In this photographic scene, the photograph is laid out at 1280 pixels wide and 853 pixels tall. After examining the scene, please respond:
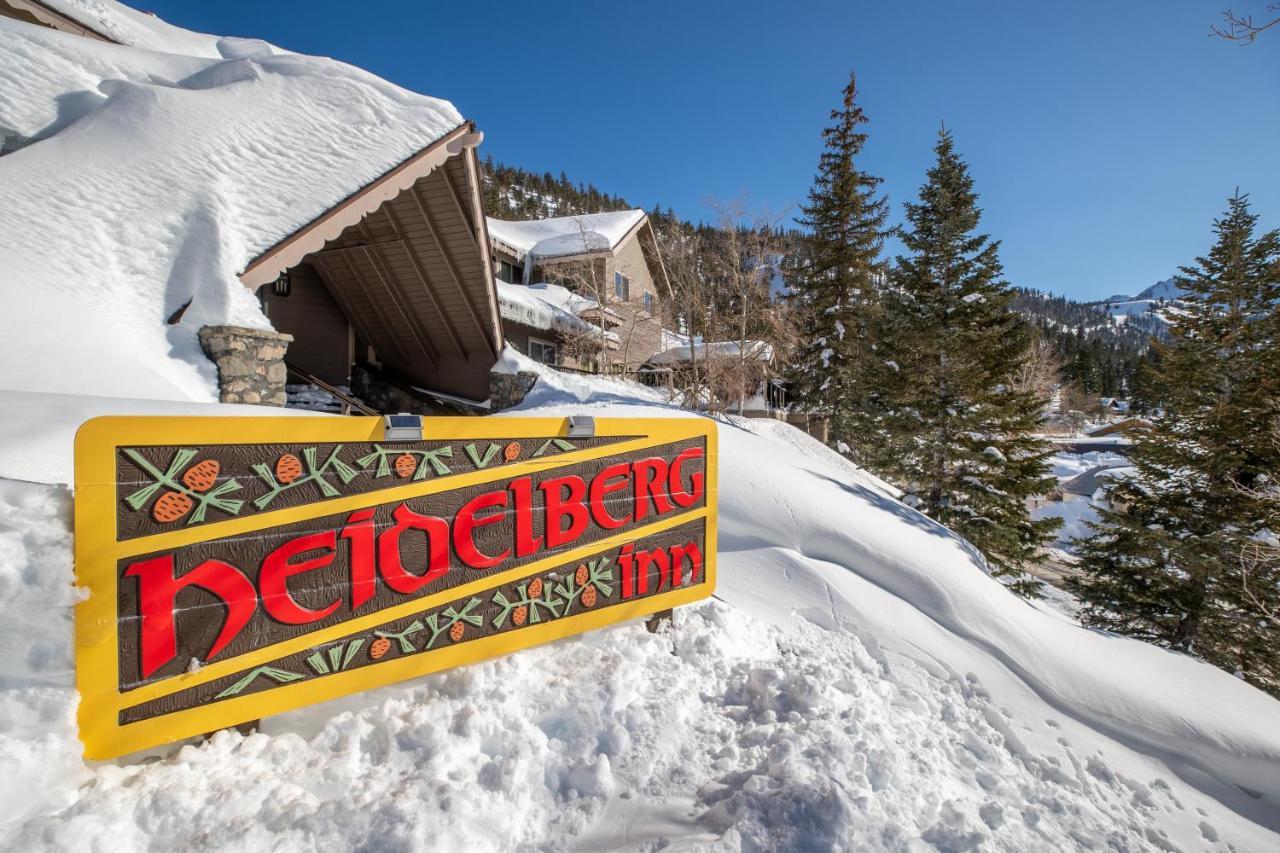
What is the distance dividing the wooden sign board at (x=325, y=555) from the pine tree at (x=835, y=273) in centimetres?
1870

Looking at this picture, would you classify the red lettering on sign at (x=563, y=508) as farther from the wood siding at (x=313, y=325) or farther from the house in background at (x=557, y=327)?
the house in background at (x=557, y=327)

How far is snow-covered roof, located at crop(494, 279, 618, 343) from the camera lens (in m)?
17.8

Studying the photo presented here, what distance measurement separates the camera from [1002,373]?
452 inches

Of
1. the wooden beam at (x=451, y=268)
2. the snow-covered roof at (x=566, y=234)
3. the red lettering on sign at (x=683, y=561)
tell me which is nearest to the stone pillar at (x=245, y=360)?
the wooden beam at (x=451, y=268)

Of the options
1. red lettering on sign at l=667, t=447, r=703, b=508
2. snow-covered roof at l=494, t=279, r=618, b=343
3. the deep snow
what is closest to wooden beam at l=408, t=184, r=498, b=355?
snow-covered roof at l=494, t=279, r=618, b=343

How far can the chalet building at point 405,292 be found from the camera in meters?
9.80

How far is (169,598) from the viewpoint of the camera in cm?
206

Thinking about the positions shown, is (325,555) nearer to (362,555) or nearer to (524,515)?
(362,555)

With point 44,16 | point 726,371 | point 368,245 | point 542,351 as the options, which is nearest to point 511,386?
point 368,245

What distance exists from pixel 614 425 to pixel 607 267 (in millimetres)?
21689

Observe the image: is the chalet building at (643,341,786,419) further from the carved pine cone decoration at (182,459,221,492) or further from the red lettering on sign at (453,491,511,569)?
the carved pine cone decoration at (182,459,221,492)

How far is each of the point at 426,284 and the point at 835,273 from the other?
17.0 m

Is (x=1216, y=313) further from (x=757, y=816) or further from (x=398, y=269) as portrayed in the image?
(x=398, y=269)

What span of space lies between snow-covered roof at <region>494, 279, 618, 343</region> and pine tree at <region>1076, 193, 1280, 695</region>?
14.9 meters
